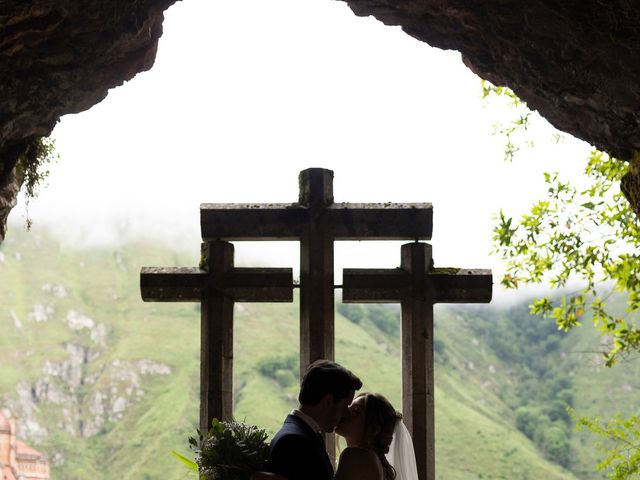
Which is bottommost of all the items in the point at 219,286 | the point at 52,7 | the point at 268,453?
the point at 268,453

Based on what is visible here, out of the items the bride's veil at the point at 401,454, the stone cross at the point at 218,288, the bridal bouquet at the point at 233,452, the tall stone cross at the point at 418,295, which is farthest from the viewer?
the stone cross at the point at 218,288

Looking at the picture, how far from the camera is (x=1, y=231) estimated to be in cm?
887

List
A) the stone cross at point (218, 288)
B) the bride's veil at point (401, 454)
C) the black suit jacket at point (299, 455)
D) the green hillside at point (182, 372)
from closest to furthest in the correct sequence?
the black suit jacket at point (299, 455), the bride's veil at point (401, 454), the stone cross at point (218, 288), the green hillside at point (182, 372)

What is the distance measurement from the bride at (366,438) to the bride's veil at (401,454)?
3.35ft

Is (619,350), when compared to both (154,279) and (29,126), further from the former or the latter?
(29,126)

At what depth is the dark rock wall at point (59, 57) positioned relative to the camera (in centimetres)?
797

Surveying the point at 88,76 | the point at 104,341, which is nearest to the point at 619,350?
the point at 88,76

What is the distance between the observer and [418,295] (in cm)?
855

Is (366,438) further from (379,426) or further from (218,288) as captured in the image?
(218,288)

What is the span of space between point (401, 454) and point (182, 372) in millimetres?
113015

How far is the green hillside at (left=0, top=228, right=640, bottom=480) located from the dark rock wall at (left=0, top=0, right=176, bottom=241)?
280 ft

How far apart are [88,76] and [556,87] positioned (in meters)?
4.07

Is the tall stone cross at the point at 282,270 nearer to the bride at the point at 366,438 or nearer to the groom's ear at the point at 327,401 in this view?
the bride at the point at 366,438

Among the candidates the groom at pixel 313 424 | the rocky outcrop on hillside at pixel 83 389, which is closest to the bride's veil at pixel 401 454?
the groom at pixel 313 424
